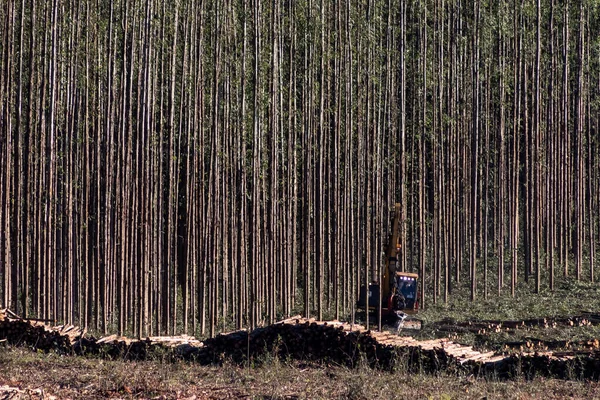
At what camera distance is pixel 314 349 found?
49.9ft

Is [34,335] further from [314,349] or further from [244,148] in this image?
[244,148]

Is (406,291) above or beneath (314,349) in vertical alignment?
above

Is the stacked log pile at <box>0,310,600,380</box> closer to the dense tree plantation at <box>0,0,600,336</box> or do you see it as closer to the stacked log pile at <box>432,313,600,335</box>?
the dense tree plantation at <box>0,0,600,336</box>

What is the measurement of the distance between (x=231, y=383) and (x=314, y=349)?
12.3 feet

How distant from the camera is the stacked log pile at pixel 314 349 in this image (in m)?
14.3

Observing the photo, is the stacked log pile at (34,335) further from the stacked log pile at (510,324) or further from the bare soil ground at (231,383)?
the stacked log pile at (510,324)

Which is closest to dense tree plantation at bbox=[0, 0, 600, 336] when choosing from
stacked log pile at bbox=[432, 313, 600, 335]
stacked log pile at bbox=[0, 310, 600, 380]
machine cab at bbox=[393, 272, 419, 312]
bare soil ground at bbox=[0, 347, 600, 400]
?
machine cab at bbox=[393, 272, 419, 312]

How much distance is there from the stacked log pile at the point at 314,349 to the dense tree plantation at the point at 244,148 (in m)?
3.18

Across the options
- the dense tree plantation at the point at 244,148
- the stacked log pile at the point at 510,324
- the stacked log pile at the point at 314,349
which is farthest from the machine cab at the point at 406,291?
the stacked log pile at the point at 314,349

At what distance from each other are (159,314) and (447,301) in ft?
30.6

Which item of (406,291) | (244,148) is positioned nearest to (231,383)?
(244,148)

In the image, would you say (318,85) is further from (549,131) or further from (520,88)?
(549,131)

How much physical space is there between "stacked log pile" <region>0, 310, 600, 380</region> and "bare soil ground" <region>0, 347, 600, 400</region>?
1103 mm

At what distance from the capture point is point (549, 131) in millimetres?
28406
